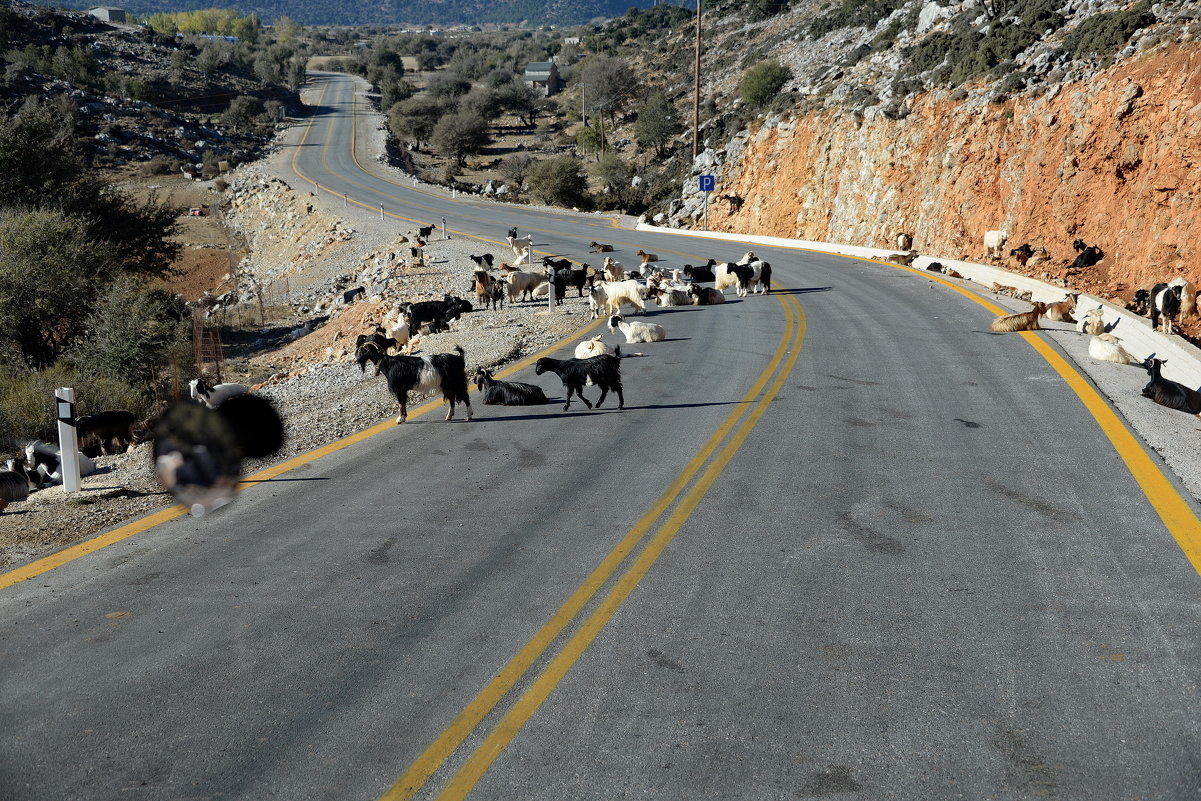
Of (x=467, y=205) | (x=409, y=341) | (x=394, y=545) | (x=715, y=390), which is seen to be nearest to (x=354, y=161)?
(x=467, y=205)

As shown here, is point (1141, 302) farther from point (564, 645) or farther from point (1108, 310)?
point (564, 645)

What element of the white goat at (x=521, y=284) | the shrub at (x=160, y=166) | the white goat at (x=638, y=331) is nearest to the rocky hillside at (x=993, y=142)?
the white goat at (x=638, y=331)

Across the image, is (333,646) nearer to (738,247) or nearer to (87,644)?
(87,644)

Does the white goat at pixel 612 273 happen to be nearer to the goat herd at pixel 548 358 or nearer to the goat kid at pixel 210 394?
the goat herd at pixel 548 358

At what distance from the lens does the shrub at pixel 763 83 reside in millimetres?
59938

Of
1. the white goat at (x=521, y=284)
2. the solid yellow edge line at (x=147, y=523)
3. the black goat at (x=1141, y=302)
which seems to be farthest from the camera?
the white goat at (x=521, y=284)

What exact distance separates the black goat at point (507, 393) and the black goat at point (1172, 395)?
7.86m

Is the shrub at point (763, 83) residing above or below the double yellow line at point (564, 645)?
above

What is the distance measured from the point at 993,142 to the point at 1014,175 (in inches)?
88.4

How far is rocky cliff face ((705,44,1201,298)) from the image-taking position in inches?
896

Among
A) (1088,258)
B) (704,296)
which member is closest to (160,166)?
(704,296)

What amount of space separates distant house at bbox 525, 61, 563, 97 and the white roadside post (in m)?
109

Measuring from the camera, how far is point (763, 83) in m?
60.3

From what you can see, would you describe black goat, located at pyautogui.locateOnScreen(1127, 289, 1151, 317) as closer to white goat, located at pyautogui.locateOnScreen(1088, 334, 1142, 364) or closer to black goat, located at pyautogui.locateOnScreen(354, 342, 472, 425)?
white goat, located at pyautogui.locateOnScreen(1088, 334, 1142, 364)
